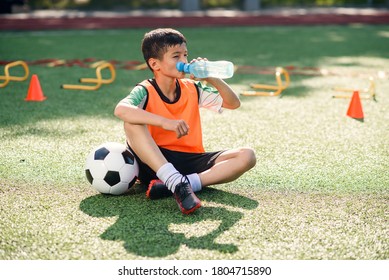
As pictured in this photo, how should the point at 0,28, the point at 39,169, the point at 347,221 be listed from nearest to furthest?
1. the point at 347,221
2. the point at 39,169
3. the point at 0,28

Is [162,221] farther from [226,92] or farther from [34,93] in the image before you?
[34,93]

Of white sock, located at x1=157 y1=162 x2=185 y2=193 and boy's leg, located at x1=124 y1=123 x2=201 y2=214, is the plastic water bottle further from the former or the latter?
white sock, located at x1=157 y1=162 x2=185 y2=193

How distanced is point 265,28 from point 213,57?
5290 millimetres

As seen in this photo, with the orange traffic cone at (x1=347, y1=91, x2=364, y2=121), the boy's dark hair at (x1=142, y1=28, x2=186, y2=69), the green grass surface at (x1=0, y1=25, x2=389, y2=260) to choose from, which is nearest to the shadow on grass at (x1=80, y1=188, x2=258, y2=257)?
the green grass surface at (x1=0, y1=25, x2=389, y2=260)

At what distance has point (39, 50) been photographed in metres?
9.77

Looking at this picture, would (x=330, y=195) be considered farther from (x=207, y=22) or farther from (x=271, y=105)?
(x=207, y=22)

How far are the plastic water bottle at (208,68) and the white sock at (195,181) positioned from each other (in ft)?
1.96

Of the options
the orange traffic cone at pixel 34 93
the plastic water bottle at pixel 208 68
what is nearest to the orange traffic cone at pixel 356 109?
the plastic water bottle at pixel 208 68

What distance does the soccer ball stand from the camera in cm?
336

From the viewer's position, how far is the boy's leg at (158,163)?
3127 millimetres

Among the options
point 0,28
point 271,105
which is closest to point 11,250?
point 271,105

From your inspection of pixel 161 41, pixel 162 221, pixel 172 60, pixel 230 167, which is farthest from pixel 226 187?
pixel 161 41

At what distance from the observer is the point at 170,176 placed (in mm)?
3219
